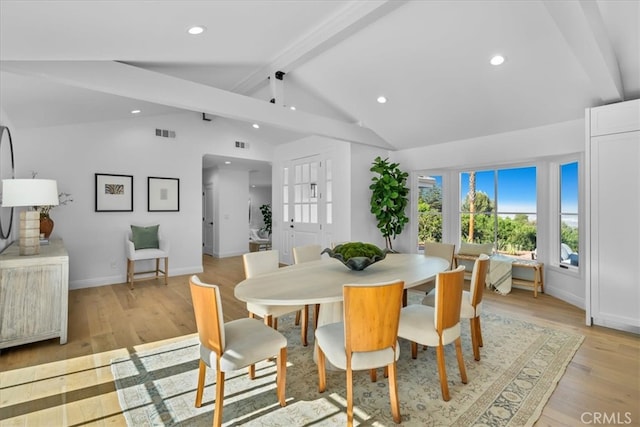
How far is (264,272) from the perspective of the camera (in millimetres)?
2865

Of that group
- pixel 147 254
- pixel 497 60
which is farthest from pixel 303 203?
pixel 497 60

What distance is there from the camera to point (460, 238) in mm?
5750

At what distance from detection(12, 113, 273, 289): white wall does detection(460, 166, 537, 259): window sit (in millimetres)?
4794

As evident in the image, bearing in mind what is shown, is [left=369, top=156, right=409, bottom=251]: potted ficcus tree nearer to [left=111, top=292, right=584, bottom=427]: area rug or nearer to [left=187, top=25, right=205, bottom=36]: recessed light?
[left=111, top=292, right=584, bottom=427]: area rug

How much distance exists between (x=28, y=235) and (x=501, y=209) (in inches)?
243

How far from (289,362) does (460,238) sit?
4308mm

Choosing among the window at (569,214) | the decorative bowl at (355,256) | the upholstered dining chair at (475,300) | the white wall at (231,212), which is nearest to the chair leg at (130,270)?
the white wall at (231,212)

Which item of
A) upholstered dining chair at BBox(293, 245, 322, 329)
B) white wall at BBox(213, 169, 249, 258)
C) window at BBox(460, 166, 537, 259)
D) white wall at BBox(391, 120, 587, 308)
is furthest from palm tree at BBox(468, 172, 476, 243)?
white wall at BBox(213, 169, 249, 258)

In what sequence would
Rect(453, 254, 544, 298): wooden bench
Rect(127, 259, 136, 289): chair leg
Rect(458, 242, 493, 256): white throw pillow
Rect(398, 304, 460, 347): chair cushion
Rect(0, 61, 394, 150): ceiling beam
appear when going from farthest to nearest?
Rect(458, 242, 493, 256): white throw pillow
Rect(127, 259, 136, 289): chair leg
Rect(453, 254, 544, 298): wooden bench
Rect(0, 61, 394, 150): ceiling beam
Rect(398, 304, 460, 347): chair cushion

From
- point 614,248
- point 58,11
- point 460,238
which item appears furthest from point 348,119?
point 58,11

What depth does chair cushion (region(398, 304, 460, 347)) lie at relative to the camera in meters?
2.09

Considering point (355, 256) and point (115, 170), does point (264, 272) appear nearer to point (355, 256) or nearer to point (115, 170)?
point (355, 256)

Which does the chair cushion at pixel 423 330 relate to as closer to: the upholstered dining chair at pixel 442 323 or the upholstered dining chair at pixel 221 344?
the upholstered dining chair at pixel 442 323

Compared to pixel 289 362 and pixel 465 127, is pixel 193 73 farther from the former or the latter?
pixel 465 127
